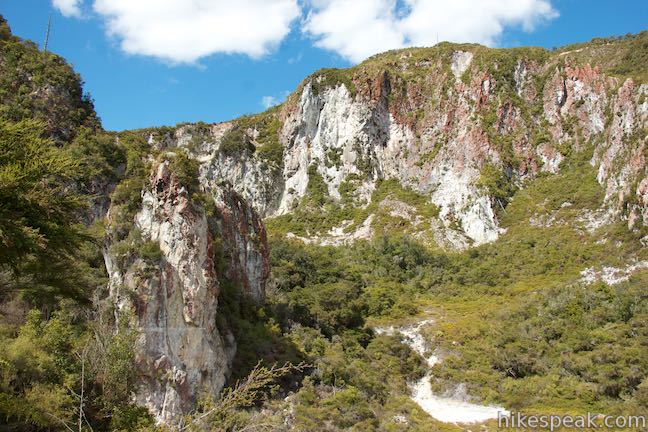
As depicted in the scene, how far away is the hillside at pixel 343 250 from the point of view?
52.5 ft

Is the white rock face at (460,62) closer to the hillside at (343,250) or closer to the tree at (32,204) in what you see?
the hillside at (343,250)

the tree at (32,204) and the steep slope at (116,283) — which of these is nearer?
the tree at (32,204)

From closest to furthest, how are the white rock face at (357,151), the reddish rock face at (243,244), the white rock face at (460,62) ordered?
1. the reddish rock face at (243,244)
2. the white rock face at (357,151)
3. the white rock face at (460,62)

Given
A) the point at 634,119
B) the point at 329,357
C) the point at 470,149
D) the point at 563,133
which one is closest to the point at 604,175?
the point at 634,119

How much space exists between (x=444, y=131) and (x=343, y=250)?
76.2 feet

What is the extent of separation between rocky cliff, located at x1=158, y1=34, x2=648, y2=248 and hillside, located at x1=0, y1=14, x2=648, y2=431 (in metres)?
0.30

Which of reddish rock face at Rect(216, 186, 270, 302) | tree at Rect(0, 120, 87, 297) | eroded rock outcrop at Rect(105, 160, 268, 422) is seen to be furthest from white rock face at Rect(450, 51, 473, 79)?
tree at Rect(0, 120, 87, 297)

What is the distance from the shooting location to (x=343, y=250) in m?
62.0

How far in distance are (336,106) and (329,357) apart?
165 feet

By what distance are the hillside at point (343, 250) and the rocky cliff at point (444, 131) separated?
0.30 metres

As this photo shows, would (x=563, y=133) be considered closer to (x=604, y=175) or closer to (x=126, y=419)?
(x=604, y=175)

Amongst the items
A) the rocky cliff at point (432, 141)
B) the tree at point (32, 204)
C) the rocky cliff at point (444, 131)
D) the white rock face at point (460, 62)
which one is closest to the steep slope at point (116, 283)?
the tree at point (32, 204)

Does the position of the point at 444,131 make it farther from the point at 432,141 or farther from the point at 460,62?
the point at 460,62

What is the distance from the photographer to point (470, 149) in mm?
69188
